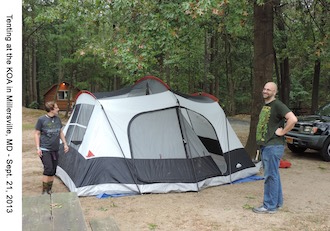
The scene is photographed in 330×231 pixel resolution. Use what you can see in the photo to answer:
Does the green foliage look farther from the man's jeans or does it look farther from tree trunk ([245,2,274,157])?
the man's jeans

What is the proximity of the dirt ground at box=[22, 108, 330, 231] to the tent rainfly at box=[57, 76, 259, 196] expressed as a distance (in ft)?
0.79

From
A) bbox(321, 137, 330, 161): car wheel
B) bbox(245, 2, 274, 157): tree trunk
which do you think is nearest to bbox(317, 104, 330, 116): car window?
bbox(321, 137, 330, 161): car wheel

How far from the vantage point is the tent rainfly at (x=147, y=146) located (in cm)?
588

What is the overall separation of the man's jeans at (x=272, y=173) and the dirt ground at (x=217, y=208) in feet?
0.66

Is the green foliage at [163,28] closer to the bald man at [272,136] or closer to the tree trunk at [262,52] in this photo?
the tree trunk at [262,52]

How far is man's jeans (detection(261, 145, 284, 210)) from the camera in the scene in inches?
191

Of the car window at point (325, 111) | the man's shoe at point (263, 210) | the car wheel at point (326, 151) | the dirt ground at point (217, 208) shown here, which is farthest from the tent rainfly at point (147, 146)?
the car window at point (325, 111)

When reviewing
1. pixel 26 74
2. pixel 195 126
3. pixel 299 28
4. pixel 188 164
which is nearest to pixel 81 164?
pixel 188 164

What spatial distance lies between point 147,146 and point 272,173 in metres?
2.31

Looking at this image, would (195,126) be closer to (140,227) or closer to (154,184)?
(154,184)

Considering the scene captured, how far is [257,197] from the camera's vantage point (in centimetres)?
589

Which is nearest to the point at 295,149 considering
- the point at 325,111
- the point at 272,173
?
the point at 325,111

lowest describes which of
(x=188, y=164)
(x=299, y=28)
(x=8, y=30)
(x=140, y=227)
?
(x=140, y=227)

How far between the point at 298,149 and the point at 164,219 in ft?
21.6
